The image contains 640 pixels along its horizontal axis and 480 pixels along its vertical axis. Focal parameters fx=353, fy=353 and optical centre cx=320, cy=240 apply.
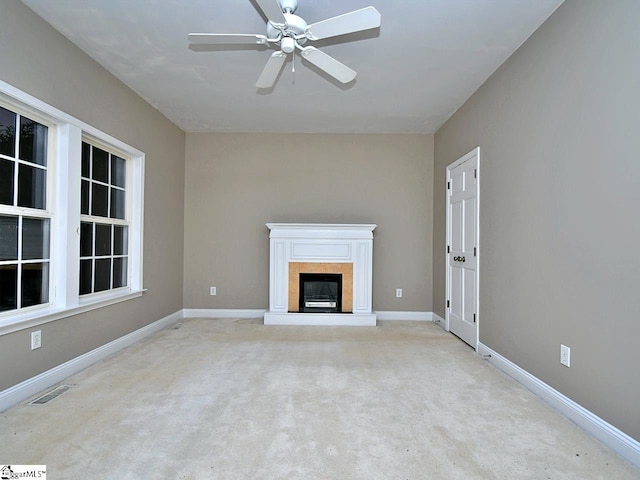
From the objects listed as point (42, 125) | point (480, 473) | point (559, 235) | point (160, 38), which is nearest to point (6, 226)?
point (42, 125)

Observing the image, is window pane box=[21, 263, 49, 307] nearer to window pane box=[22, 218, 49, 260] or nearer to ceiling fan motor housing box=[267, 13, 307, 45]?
window pane box=[22, 218, 49, 260]

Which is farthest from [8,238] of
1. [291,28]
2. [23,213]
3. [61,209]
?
[291,28]

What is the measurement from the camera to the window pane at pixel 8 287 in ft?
7.65

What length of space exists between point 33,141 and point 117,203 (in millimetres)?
1143

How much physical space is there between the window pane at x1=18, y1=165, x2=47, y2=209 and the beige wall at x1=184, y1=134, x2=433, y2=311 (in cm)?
245

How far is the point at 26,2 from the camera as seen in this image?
2350mm

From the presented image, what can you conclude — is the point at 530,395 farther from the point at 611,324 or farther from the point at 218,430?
the point at 218,430

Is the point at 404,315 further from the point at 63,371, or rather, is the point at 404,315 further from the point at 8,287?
the point at 8,287

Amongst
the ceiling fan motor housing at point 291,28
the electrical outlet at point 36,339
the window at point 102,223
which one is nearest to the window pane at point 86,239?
the window at point 102,223

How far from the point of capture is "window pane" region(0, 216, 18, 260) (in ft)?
7.63

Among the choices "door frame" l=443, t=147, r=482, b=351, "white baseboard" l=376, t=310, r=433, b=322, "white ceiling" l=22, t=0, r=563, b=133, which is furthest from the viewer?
"white baseboard" l=376, t=310, r=433, b=322

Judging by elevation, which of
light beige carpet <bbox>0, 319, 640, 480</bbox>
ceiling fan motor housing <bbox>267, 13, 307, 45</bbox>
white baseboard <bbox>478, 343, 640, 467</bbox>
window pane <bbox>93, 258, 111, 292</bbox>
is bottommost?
light beige carpet <bbox>0, 319, 640, 480</bbox>

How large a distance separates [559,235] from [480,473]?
1554 mm

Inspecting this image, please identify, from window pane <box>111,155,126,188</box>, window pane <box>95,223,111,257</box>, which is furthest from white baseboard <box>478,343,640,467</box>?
window pane <box>111,155,126,188</box>
